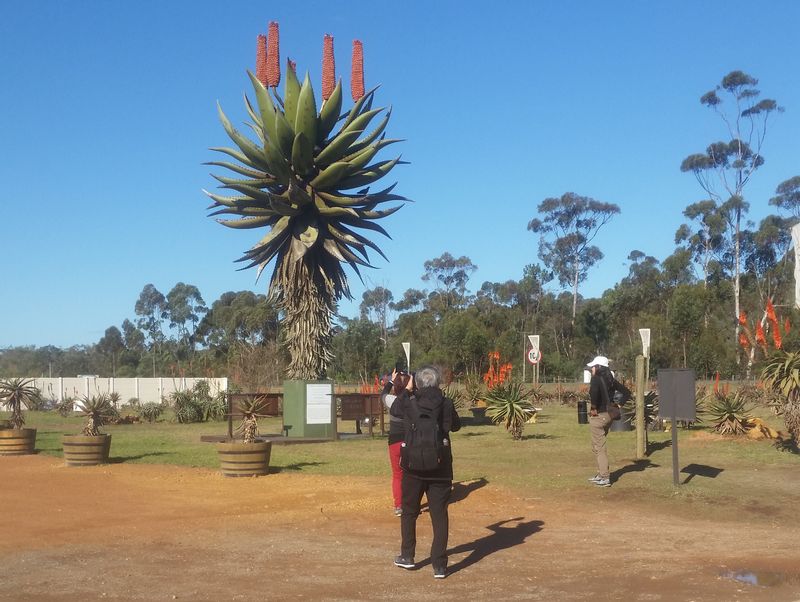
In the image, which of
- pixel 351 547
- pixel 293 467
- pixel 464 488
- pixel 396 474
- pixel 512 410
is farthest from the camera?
pixel 512 410

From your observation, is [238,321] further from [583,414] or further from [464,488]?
[464,488]

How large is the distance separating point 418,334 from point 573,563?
60.4m

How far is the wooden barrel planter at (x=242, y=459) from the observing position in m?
14.3

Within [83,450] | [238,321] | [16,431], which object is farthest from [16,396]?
[238,321]

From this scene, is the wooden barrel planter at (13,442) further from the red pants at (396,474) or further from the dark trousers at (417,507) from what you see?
the dark trousers at (417,507)

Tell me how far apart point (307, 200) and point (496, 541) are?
631 inches

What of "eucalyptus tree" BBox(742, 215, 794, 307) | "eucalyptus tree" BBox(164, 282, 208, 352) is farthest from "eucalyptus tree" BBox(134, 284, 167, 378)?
"eucalyptus tree" BBox(742, 215, 794, 307)

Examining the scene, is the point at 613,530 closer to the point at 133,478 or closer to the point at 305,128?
the point at 133,478

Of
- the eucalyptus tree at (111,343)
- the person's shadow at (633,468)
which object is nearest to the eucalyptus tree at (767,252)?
the person's shadow at (633,468)

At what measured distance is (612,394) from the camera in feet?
43.7

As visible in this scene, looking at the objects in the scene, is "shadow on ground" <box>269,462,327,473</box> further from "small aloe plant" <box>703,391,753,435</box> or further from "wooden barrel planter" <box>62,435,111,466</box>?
"small aloe plant" <box>703,391,753,435</box>

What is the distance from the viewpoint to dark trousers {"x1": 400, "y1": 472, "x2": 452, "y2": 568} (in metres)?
7.60

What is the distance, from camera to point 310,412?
2242cm

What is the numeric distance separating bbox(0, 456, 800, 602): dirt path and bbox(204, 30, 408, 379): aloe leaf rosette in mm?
11644
